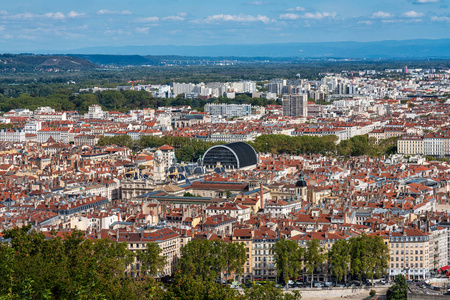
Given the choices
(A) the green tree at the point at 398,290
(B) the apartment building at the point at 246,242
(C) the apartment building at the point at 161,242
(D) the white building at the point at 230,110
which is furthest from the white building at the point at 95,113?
(A) the green tree at the point at 398,290

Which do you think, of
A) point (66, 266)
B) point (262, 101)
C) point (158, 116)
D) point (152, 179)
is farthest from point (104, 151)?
point (262, 101)

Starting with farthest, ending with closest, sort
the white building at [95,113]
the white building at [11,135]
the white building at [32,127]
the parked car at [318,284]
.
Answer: the white building at [95,113], the white building at [32,127], the white building at [11,135], the parked car at [318,284]

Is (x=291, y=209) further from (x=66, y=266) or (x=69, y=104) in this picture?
(x=69, y=104)

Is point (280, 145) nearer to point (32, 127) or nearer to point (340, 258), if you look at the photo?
point (32, 127)

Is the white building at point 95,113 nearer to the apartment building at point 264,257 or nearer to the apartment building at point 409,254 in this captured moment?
the apartment building at point 264,257

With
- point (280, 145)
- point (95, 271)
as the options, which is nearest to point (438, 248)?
point (95, 271)

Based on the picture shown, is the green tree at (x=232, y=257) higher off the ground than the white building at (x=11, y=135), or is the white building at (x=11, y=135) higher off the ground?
the green tree at (x=232, y=257)
